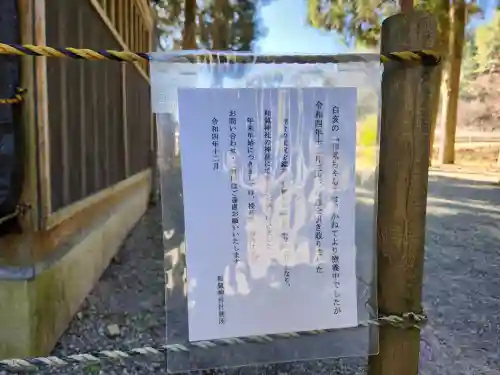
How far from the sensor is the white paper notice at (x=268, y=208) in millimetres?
1306

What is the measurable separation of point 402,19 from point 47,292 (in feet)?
6.91

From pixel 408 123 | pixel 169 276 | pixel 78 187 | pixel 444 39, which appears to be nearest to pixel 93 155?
pixel 78 187

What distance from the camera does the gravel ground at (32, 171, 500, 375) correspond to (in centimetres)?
241

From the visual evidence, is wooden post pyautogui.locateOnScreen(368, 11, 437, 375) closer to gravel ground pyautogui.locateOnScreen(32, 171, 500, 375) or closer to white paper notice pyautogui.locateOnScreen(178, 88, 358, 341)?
white paper notice pyautogui.locateOnScreen(178, 88, 358, 341)

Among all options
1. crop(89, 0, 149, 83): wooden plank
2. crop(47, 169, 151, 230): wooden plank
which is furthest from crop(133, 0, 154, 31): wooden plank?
crop(47, 169, 151, 230): wooden plank

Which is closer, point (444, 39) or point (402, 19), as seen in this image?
point (402, 19)

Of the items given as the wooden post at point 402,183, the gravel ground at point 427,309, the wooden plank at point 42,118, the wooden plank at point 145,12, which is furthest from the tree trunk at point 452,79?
the wooden post at point 402,183

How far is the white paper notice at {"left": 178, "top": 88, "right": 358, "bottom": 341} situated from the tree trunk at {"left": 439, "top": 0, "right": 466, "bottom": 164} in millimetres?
13114

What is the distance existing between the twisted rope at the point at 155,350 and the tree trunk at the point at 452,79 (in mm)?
13137

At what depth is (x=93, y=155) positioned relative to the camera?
3850mm

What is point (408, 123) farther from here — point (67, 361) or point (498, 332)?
point (498, 332)

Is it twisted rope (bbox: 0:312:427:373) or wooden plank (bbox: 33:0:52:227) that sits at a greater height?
wooden plank (bbox: 33:0:52:227)

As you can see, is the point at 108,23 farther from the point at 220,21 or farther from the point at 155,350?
the point at 220,21

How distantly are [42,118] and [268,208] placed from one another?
159 centimetres
